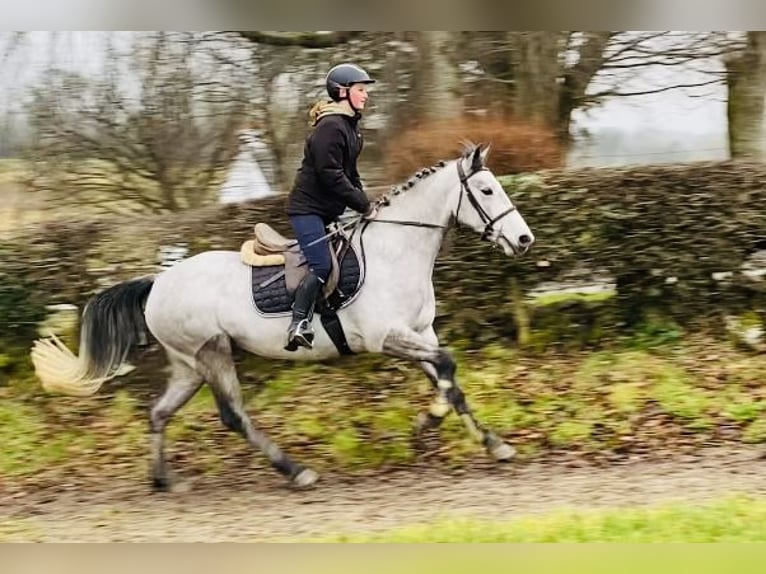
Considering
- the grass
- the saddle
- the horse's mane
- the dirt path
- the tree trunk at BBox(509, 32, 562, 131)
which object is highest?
the tree trunk at BBox(509, 32, 562, 131)

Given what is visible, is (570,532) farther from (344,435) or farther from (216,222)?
(216,222)

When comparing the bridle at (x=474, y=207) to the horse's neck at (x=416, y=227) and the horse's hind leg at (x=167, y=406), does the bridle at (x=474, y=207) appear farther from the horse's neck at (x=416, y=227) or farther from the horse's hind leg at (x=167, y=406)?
the horse's hind leg at (x=167, y=406)

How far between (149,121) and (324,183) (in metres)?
1.28

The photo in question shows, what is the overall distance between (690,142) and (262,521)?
123 inches

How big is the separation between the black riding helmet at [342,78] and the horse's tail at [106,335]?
1.39 metres

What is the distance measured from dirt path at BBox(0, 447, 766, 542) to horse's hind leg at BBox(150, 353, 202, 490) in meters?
0.12

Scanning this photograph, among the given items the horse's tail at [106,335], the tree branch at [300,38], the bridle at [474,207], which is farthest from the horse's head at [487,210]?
the horse's tail at [106,335]

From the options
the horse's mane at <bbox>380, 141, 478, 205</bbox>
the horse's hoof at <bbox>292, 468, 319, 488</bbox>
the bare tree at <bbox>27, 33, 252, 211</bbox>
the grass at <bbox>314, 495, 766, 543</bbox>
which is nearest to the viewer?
the grass at <bbox>314, 495, 766, 543</bbox>

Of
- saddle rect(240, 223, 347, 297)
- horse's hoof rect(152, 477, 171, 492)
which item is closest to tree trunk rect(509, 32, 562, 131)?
saddle rect(240, 223, 347, 297)

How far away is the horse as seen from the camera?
17.3ft

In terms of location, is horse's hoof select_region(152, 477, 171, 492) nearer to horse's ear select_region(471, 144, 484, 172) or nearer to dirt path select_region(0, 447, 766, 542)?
dirt path select_region(0, 447, 766, 542)

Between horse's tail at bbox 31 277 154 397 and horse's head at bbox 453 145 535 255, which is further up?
horse's head at bbox 453 145 535 255

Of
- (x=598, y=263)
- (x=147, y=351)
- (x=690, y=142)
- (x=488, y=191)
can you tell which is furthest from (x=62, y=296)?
(x=690, y=142)
